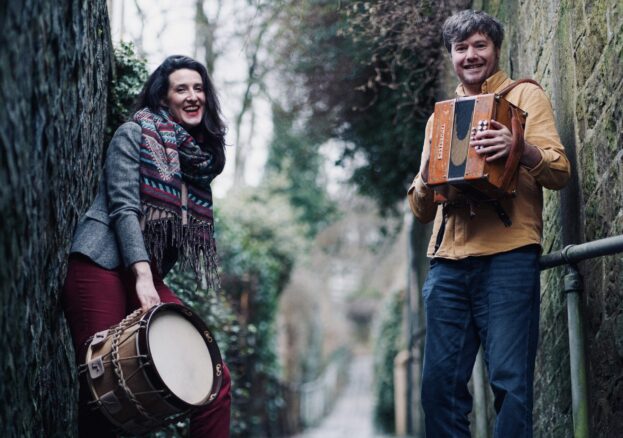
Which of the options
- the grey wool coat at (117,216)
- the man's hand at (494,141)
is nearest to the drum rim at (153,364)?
the grey wool coat at (117,216)

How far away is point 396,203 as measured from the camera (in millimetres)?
9977

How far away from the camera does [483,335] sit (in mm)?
3379

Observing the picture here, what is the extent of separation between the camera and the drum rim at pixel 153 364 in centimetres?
295

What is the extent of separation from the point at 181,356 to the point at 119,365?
246 millimetres

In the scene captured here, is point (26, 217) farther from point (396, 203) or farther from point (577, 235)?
point (396, 203)

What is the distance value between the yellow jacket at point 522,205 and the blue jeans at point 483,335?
0.05 metres

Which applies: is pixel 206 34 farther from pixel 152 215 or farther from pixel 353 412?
pixel 353 412

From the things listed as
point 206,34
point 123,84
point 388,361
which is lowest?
point 388,361

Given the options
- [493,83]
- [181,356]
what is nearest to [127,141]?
[181,356]

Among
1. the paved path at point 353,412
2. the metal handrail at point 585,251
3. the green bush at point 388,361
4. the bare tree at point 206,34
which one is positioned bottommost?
the paved path at point 353,412

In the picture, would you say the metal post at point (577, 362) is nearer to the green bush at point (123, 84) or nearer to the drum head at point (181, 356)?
the drum head at point (181, 356)

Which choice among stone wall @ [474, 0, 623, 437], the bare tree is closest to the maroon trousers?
stone wall @ [474, 0, 623, 437]

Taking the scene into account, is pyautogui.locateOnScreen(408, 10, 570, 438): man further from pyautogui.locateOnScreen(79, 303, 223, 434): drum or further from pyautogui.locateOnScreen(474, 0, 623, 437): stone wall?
pyautogui.locateOnScreen(79, 303, 223, 434): drum

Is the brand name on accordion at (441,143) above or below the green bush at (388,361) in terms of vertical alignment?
above
